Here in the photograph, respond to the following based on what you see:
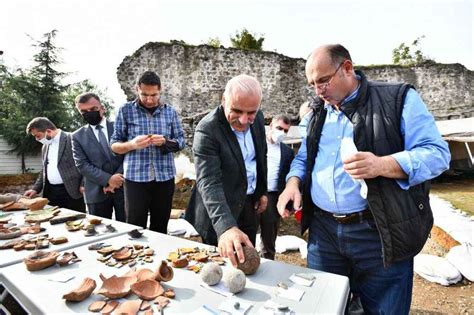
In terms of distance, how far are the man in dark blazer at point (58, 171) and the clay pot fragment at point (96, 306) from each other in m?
2.78

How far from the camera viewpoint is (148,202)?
2.53 meters

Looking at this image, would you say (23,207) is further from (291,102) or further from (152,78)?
(291,102)

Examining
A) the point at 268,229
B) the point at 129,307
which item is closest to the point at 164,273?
the point at 129,307

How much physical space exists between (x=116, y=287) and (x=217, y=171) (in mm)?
723

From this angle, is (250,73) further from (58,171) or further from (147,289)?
(147,289)

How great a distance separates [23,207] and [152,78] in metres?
1.44

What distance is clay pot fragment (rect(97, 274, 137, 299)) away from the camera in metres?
0.96

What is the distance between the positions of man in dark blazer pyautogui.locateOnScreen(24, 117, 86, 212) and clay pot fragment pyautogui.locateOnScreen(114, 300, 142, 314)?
9.34 feet

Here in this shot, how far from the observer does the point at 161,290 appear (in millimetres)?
1001

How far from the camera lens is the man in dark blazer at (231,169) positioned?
1348 mm

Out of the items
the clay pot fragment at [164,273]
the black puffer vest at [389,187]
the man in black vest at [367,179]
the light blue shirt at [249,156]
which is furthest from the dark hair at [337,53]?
the clay pot fragment at [164,273]

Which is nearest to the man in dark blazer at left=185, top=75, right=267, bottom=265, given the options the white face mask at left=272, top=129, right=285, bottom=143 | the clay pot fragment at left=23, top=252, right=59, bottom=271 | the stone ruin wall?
the clay pot fragment at left=23, top=252, right=59, bottom=271

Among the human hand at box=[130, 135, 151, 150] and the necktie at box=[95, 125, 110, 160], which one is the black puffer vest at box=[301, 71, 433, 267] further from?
the necktie at box=[95, 125, 110, 160]

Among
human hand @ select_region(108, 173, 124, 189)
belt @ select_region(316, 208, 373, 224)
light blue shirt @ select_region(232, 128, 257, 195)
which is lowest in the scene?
human hand @ select_region(108, 173, 124, 189)
